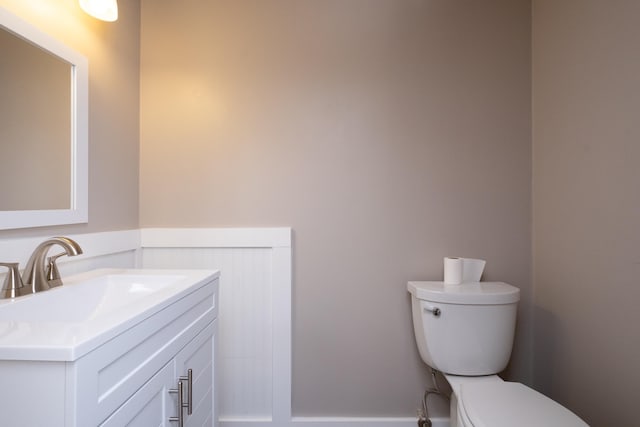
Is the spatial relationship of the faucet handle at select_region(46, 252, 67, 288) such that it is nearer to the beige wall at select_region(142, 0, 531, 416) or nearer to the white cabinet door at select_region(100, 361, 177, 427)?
the white cabinet door at select_region(100, 361, 177, 427)

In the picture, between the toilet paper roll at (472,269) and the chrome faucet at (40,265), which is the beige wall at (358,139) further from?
the chrome faucet at (40,265)

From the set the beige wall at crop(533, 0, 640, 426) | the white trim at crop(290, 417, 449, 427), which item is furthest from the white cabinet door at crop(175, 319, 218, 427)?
the beige wall at crop(533, 0, 640, 426)

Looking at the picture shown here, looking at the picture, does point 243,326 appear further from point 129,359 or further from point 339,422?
point 129,359

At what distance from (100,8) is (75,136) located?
A: 0.46 m

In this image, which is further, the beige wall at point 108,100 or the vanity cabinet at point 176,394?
the beige wall at point 108,100

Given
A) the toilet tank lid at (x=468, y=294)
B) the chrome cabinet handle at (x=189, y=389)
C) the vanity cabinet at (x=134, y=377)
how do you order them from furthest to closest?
the toilet tank lid at (x=468, y=294), the chrome cabinet handle at (x=189, y=389), the vanity cabinet at (x=134, y=377)

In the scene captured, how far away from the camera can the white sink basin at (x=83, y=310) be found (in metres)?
0.57

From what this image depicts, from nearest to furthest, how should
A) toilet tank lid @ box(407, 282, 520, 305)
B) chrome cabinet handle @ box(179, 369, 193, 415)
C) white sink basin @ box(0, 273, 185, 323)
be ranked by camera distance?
white sink basin @ box(0, 273, 185, 323) < chrome cabinet handle @ box(179, 369, 193, 415) < toilet tank lid @ box(407, 282, 520, 305)

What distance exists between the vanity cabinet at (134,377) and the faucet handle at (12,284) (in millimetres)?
388

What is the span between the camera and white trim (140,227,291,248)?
1673mm

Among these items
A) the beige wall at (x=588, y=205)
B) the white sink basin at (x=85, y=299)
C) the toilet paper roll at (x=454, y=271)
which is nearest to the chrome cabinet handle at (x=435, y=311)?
the toilet paper roll at (x=454, y=271)

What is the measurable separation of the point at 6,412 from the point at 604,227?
1.66m

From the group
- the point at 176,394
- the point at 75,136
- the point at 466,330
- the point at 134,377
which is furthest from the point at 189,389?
the point at 466,330

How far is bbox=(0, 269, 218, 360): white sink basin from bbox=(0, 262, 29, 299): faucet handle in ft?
0.13
